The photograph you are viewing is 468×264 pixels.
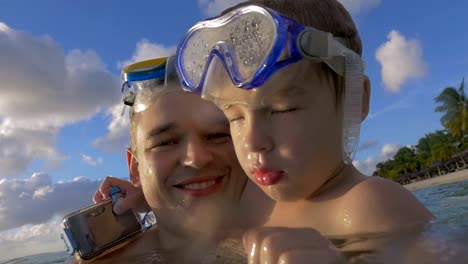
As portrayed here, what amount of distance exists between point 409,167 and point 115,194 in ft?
173

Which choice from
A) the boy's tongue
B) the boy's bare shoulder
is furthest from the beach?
the boy's tongue

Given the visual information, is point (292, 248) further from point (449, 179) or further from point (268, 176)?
point (449, 179)

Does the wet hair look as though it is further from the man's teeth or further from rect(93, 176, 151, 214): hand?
rect(93, 176, 151, 214): hand

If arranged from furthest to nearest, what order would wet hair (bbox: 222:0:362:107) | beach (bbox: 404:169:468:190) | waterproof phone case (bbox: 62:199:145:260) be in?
beach (bbox: 404:169:468:190) → waterproof phone case (bbox: 62:199:145:260) → wet hair (bbox: 222:0:362:107)

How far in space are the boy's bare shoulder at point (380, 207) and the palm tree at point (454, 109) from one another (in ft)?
142

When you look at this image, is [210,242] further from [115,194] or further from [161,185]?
[115,194]

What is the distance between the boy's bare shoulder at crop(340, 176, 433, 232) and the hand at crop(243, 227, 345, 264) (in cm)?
46

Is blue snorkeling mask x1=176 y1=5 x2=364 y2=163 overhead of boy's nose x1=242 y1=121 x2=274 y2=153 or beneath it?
overhead

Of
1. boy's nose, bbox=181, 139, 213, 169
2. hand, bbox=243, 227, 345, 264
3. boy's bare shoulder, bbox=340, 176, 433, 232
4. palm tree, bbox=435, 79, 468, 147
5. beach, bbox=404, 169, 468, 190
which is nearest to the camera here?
hand, bbox=243, 227, 345, 264

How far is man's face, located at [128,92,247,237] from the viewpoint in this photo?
2.76m

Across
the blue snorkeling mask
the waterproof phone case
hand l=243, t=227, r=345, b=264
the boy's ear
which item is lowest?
hand l=243, t=227, r=345, b=264

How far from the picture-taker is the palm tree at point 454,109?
4115 cm

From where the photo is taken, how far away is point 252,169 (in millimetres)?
2010

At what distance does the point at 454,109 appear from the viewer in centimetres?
4175
